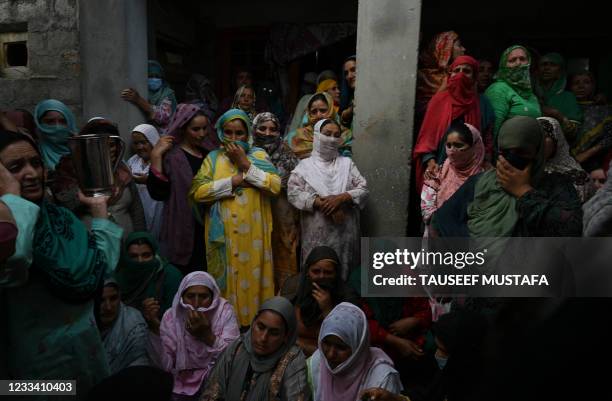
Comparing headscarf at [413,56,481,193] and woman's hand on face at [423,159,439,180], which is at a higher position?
headscarf at [413,56,481,193]

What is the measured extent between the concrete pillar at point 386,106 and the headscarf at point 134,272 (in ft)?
4.77

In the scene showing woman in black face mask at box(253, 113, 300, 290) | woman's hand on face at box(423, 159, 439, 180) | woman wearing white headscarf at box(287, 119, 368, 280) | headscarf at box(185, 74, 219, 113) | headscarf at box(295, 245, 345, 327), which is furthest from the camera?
headscarf at box(185, 74, 219, 113)

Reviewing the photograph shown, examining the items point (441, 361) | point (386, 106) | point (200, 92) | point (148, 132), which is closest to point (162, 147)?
point (148, 132)

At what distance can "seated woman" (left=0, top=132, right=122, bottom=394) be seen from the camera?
1484 millimetres

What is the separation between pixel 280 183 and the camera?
3.22 metres

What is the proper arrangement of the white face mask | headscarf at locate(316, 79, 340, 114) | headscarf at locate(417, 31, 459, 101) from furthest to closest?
1. headscarf at locate(316, 79, 340, 114)
2. headscarf at locate(417, 31, 459, 101)
3. the white face mask

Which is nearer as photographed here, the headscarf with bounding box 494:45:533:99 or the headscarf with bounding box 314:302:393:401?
the headscarf with bounding box 314:302:393:401

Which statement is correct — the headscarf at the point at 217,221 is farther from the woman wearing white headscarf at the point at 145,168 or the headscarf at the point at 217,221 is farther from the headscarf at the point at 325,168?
the woman wearing white headscarf at the point at 145,168

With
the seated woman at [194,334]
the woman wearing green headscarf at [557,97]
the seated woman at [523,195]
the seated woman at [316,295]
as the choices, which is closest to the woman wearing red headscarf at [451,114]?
the woman wearing green headscarf at [557,97]

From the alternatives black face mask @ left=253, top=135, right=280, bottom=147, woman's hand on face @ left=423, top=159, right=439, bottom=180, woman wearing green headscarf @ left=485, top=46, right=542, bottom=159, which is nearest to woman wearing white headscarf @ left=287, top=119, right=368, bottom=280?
woman's hand on face @ left=423, top=159, right=439, bottom=180

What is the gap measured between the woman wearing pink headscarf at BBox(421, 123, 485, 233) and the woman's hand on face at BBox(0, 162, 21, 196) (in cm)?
208

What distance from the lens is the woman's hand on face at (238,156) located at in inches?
124

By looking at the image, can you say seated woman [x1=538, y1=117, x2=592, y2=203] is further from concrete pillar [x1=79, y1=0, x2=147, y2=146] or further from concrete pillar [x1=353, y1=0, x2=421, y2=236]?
concrete pillar [x1=79, y1=0, x2=147, y2=146]

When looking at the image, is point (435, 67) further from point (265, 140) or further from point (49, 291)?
point (49, 291)
